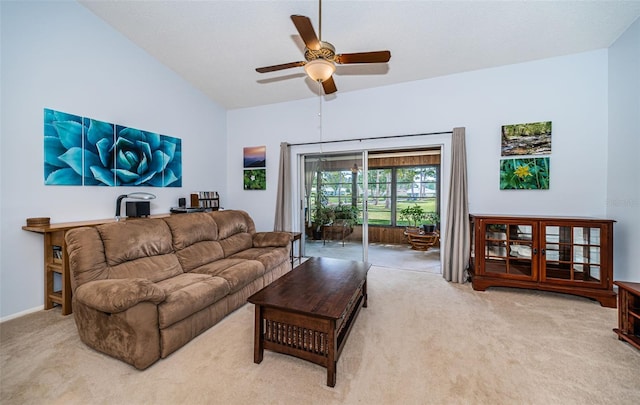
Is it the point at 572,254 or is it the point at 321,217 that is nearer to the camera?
the point at 572,254

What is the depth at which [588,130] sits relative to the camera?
10.3 feet

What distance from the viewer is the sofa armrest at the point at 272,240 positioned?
12.0ft

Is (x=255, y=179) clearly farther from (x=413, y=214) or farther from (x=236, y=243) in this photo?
(x=413, y=214)

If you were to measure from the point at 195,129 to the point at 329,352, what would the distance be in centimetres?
420

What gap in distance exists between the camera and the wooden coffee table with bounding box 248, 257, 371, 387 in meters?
1.63

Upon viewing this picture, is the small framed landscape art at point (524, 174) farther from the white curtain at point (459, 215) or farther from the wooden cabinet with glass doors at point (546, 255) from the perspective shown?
the wooden cabinet with glass doors at point (546, 255)

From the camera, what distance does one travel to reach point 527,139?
333 centimetres

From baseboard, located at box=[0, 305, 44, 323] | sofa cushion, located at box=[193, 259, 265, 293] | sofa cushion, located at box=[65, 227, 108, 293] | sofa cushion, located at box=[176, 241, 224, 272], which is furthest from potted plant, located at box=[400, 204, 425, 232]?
baseboard, located at box=[0, 305, 44, 323]

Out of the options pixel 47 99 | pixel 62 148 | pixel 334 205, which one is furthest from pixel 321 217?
pixel 47 99

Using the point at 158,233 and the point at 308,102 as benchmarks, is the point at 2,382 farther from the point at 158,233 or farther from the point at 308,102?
the point at 308,102

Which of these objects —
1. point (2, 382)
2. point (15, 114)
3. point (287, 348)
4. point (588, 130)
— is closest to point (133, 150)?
point (15, 114)

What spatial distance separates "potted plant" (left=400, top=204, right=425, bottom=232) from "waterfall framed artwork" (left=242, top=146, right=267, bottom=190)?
11.5 ft

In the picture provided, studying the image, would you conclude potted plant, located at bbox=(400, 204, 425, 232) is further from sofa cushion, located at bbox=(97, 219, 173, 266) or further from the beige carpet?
sofa cushion, located at bbox=(97, 219, 173, 266)

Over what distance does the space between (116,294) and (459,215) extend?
12.5ft
